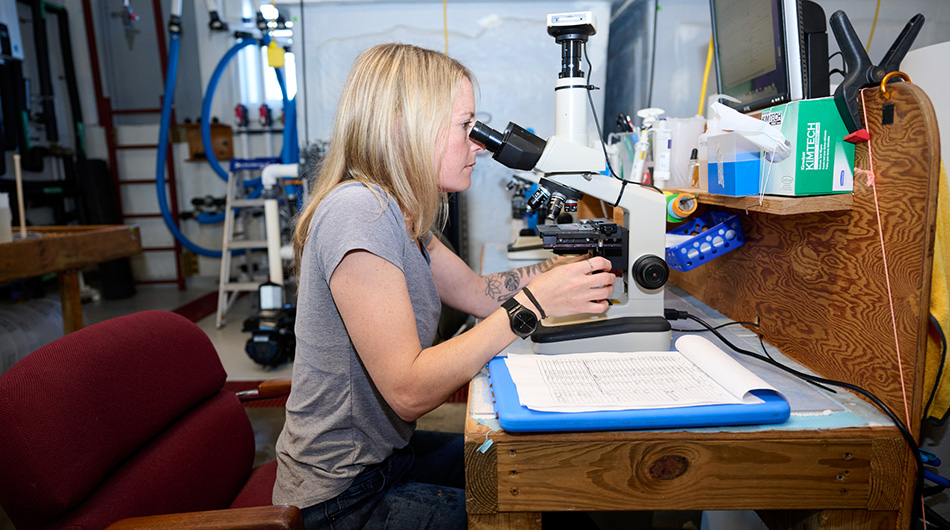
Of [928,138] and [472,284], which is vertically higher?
[928,138]

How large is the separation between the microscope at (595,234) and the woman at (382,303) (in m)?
0.06

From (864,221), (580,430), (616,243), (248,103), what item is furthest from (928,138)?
(248,103)

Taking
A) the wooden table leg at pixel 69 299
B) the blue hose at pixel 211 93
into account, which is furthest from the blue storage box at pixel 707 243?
the blue hose at pixel 211 93

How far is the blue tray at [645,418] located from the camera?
28.9 inches

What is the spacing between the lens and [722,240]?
4.03 ft

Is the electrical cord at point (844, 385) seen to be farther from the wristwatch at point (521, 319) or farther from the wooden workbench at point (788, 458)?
the wristwatch at point (521, 319)

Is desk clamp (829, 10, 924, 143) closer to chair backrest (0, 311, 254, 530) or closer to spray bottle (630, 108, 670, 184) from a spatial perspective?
spray bottle (630, 108, 670, 184)

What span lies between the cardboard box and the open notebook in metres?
0.30

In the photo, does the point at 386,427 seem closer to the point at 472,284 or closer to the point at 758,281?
the point at 472,284

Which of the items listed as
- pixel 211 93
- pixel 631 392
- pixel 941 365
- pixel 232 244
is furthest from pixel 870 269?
pixel 211 93

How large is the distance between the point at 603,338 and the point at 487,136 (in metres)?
0.43

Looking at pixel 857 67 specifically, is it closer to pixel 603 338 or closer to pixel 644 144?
pixel 603 338

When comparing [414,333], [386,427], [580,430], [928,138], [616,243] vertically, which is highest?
[928,138]

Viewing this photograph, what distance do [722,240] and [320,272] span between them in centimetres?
87
